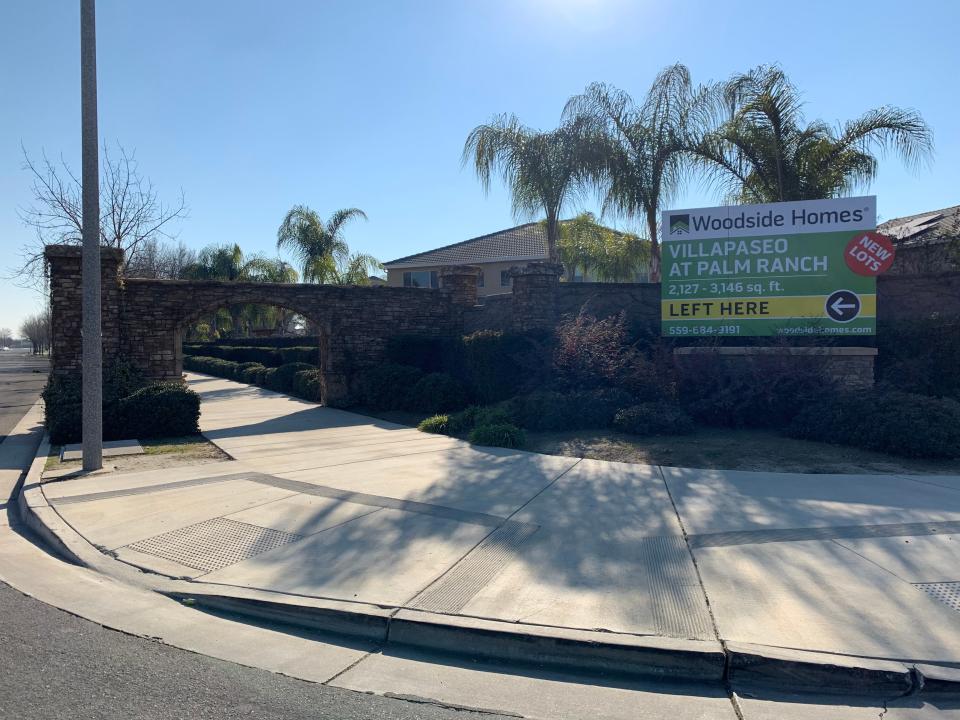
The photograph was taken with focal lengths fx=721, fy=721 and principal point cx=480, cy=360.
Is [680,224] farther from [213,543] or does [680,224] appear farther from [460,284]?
[213,543]

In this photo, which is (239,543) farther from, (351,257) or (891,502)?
(351,257)

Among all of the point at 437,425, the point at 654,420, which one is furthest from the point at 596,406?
the point at 437,425

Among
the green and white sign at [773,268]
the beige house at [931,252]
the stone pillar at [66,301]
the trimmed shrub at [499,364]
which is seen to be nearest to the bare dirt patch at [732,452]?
the green and white sign at [773,268]

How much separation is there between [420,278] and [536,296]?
25.6 meters

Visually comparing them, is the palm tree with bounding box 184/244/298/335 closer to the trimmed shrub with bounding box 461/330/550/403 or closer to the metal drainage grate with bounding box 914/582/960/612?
the trimmed shrub with bounding box 461/330/550/403

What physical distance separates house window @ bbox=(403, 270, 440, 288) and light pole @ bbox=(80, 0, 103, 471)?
31748mm

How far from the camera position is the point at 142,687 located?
3.98m

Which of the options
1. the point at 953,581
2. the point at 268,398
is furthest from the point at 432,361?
the point at 953,581

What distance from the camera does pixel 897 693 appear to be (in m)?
3.93

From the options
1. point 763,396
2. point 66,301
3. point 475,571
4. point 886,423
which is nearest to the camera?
point 475,571

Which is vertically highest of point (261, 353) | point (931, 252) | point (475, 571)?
point (931, 252)

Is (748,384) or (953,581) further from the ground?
(748,384)

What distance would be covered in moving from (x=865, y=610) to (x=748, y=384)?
8.08 meters

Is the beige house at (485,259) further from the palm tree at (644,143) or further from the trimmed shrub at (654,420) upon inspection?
the trimmed shrub at (654,420)
